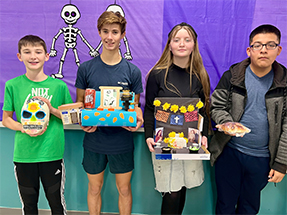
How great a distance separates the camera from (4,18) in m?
1.99

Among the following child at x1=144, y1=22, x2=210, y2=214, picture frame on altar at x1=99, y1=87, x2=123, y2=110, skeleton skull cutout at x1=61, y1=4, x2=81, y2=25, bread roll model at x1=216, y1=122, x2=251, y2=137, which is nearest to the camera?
bread roll model at x1=216, y1=122, x2=251, y2=137

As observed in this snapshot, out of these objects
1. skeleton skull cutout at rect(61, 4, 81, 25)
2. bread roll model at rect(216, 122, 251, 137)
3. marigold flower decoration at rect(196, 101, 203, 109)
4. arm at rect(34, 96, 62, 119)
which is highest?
skeleton skull cutout at rect(61, 4, 81, 25)

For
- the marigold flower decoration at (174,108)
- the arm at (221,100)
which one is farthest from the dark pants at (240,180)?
the marigold flower decoration at (174,108)

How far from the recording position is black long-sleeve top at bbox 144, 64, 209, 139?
1621mm

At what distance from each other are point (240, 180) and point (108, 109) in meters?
1.14

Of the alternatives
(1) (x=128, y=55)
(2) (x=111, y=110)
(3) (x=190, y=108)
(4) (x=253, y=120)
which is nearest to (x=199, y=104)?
(3) (x=190, y=108)

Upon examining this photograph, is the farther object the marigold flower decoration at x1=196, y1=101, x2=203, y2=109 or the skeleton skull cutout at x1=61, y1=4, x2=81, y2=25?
the skeleton skull cutout at x1=61, y1=4, x2=81, y2=25

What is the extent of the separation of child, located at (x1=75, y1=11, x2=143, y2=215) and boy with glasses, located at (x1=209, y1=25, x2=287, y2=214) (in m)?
0.68

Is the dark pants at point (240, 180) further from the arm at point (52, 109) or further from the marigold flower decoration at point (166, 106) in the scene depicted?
the arm at point (52, 109)

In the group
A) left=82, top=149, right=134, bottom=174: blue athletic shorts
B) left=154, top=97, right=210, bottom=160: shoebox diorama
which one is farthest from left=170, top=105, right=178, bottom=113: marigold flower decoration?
left=82, top=149, right=134, bottom=174: blue athletic shorts

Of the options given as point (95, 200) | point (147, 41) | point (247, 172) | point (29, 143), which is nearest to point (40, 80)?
point (29, 143)

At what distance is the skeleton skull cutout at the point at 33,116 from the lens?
1.46 metres

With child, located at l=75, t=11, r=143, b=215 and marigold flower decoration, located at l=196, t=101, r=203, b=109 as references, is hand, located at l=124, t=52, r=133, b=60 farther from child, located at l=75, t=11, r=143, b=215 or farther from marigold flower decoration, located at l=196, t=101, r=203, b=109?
marigold flower decoration, located at l=196, t=101, r=203, b=109

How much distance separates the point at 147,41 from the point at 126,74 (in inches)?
19.8
